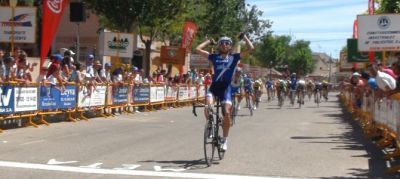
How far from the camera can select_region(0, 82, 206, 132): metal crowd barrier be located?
15.2 metres

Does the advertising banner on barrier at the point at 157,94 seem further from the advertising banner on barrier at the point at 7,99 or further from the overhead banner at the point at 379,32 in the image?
the advertising banner on barrier at the point at 7,99

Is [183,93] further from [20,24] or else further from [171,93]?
[20,24]

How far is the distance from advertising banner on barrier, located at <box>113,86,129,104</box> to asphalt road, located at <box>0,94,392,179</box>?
544cm

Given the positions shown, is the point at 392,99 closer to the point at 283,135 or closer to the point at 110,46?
the point at 283,135

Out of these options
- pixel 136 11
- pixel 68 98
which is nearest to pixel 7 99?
pixel 68 98

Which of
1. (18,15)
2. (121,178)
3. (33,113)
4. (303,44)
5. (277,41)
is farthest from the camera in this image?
(303,44)

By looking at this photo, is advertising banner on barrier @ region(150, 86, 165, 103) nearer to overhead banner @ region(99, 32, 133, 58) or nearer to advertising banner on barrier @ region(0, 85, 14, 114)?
overhead banner @ region(99, 32, 133, 58)

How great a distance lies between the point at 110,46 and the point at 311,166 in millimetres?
16935

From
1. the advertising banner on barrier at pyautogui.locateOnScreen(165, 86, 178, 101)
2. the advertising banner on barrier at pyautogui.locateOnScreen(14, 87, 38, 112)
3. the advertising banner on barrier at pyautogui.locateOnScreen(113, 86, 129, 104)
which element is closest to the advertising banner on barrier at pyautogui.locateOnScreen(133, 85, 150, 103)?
the advertising banner on barrier at pyautogui.locateOnScreen(113, 86, 129, 104)

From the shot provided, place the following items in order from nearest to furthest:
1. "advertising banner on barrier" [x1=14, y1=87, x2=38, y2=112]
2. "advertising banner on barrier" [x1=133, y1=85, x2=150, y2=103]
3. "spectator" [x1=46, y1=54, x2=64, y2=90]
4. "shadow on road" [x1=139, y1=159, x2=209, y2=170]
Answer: "shadow on road" [x1=139, y1=159, x2=209, y2=170]
"advertising banner on barrier" [x1=14, y1=87, x2=38, y2=112]
"spectator" [x1=46, y1=54, x2=64, y2=90]
"advertising banner on barrier" [x1=133, y1=85, x2=150, y2=103]

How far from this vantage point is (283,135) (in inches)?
597

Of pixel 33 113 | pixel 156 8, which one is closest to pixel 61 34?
pixel 156 8

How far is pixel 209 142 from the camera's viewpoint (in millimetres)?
9625

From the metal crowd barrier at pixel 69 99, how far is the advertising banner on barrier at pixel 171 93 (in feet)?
4.05
